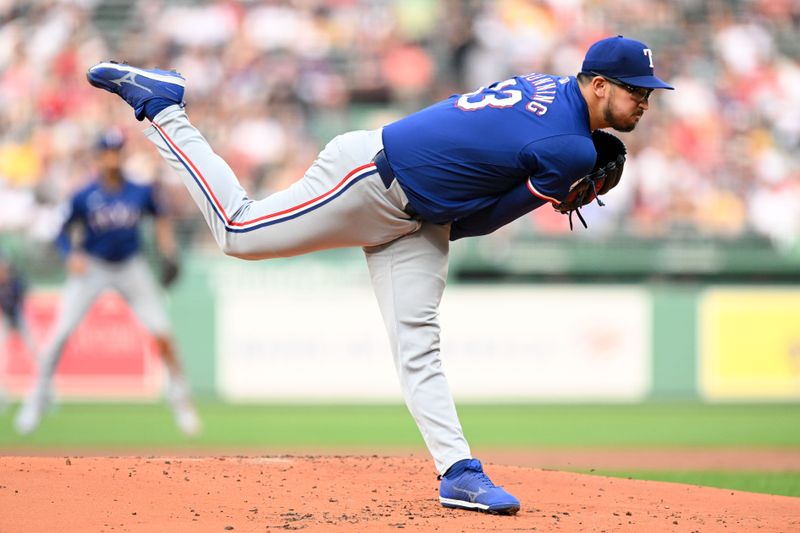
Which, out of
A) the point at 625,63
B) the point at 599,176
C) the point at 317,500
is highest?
the point at 625,63

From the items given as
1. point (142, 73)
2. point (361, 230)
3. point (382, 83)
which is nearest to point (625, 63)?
point (361, 230)

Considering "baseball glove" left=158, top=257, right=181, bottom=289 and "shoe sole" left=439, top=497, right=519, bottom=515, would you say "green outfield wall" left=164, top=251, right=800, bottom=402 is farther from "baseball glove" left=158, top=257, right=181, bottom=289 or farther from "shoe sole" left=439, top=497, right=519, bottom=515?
"shoe sole" left=439, top=497, right=519, bottom=515

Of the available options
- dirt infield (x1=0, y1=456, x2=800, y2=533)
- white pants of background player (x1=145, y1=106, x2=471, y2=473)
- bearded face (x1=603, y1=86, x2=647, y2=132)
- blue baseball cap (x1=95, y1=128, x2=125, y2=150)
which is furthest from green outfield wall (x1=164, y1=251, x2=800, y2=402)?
bearded face (x1=603, y1=86, x2=647, y2=132)

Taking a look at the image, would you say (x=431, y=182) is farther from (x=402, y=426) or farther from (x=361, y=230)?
(x=402, y=426)

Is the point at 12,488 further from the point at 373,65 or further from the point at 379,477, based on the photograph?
the point at 373,65

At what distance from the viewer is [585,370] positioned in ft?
45.8

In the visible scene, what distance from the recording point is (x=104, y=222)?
33.9 ft

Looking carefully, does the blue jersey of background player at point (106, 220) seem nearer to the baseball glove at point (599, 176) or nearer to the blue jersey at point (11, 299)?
the blue jersey at point (11, 299)

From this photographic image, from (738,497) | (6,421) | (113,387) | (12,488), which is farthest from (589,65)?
(113,387)

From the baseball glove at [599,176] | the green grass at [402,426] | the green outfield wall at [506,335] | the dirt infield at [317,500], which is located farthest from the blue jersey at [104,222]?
the baseball glove at [599,176]

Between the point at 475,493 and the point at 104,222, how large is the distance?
20.8ft

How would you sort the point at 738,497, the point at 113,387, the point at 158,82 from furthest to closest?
the point at 113,387 → the point at 738,497 → the point at 158,82

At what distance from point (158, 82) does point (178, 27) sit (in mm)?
11877

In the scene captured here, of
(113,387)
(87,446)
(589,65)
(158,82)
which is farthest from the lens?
(113,387)
